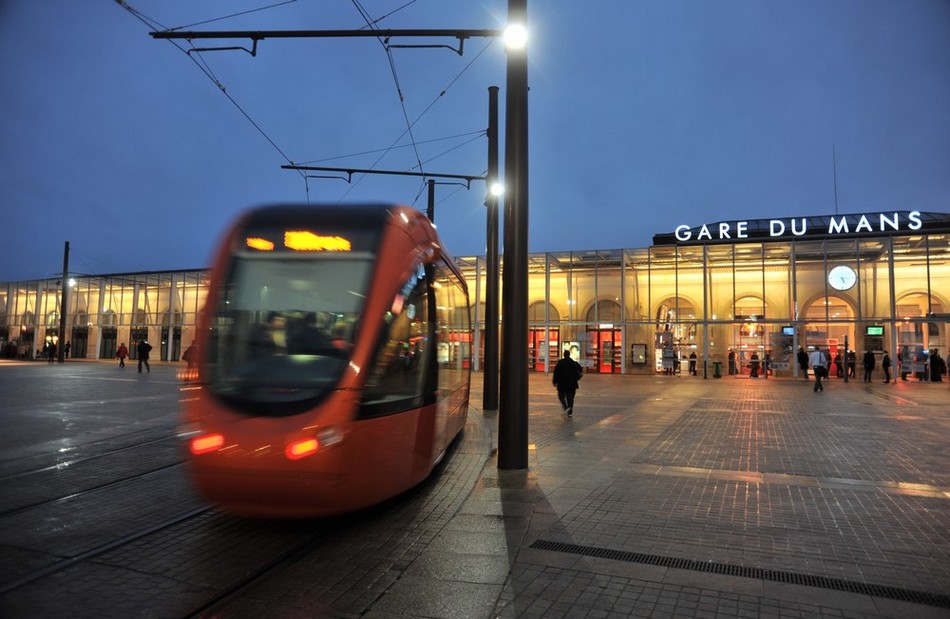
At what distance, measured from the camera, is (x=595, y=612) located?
384 cm

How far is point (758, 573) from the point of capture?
4.43 meters

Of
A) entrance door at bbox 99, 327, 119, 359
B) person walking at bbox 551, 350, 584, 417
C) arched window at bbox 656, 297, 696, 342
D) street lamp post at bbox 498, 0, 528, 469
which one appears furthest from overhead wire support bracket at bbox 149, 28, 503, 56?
entrance door at bbox 99, 327, 119, 359

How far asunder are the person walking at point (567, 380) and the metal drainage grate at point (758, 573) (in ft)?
28.8

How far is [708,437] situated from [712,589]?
6.97 meters

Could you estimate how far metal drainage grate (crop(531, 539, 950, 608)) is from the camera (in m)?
4.04

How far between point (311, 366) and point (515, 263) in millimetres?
3487

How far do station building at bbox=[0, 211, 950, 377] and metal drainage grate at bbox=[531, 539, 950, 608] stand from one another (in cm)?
2207

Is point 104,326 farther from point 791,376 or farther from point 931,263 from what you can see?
point 931,263

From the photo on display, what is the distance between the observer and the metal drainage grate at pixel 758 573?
13.2ft

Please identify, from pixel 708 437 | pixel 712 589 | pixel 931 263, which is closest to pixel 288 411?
pixel 712 589

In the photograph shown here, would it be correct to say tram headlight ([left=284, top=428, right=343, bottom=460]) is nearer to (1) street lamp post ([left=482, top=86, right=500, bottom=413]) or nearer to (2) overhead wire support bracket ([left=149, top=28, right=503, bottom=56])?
(2) overhead wire support bracket ([left=149, top=28, right=503, bottom=56])

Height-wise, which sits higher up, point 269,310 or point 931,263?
point 931,263

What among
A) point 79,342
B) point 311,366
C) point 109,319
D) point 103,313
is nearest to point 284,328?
point 311,366

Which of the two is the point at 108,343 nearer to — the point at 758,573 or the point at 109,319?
the point at 109,319
